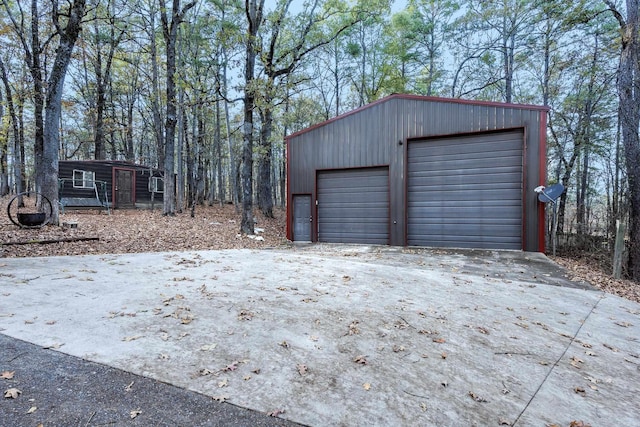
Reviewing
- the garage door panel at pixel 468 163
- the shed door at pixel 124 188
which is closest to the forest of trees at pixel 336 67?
the garage door panel at pixel 468 163

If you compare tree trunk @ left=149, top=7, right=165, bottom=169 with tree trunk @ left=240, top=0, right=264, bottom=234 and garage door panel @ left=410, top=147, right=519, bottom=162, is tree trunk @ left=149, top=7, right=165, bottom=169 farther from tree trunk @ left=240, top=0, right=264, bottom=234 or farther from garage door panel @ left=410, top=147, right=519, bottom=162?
garage door panel @ left=410, top=147, right=519, bottom=162

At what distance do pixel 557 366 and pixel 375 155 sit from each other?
25.8 feet

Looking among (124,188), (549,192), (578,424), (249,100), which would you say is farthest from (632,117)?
(124,188)

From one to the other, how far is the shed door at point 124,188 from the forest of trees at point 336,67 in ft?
10.6

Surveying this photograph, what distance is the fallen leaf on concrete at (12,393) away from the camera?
66.7 inches

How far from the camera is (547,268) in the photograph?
627 centimetres

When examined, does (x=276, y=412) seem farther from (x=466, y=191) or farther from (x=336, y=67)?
(x=336, y=67)

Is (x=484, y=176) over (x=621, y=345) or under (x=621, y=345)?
over

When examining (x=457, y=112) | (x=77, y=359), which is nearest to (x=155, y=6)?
(x=457, y=112)

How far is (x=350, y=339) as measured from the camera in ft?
8.62

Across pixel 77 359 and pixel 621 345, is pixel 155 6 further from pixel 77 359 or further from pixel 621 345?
pixel 621 345

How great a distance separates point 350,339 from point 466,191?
746 centimetres

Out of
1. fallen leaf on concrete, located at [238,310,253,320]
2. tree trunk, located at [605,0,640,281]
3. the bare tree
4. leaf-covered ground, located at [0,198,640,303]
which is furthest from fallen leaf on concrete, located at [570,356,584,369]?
the bare tree

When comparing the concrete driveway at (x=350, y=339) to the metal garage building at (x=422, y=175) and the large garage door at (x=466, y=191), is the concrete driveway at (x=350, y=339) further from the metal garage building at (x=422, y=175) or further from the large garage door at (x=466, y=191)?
the metal garage building at (x=422, y=175)
